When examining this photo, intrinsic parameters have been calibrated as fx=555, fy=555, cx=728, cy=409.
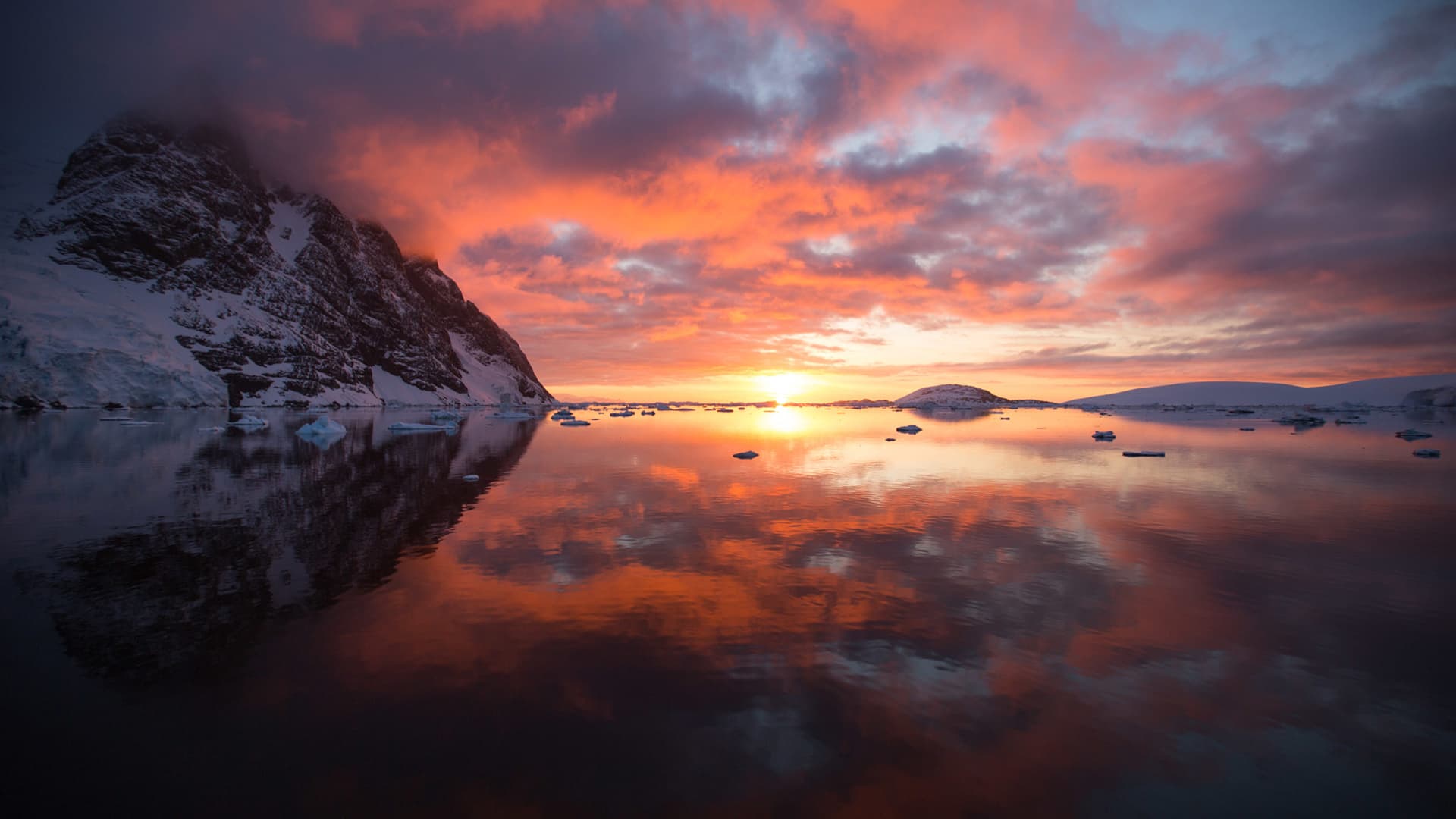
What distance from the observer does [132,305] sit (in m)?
94.9

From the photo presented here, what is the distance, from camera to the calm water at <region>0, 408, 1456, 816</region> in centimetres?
522

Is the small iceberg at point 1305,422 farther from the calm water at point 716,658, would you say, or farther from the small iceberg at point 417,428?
the small iceberg at point 417,428

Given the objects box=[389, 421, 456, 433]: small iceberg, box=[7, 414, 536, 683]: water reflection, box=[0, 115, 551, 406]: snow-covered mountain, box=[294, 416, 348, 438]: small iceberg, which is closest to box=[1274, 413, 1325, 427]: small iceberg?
box=[7, 414, 536, 683]: water reflection

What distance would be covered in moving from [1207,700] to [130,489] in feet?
96.0

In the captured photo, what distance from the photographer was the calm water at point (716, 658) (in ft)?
17.1

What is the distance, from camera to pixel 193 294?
107m

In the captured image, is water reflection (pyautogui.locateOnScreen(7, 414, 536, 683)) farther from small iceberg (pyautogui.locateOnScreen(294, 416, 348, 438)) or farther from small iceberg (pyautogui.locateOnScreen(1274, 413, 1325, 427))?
small iceberg (pyautogui.locateOnScreen(1274, 413, 1325, 427))

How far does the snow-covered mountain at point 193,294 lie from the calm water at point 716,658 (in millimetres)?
89774

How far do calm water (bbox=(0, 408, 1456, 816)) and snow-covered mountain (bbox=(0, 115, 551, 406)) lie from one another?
8977 centimetres

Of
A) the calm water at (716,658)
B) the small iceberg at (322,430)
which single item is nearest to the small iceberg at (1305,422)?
the calm water at (716,658)

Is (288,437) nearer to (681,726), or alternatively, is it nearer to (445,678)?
(445,678)

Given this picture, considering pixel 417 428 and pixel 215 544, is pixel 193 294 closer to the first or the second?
pixel 417 428

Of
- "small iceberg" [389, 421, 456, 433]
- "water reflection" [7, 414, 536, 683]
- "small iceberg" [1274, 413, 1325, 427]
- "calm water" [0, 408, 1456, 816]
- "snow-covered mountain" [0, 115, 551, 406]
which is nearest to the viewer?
"calm water" [0, 408, 1456, 816]

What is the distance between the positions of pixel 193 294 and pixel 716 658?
145 m
